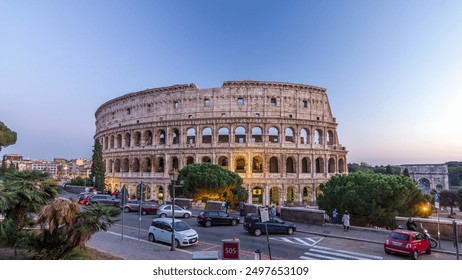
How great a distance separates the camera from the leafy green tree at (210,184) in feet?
109

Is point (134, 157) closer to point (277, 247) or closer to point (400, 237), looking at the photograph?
point (277, 247)

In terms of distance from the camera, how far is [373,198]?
2547 cm

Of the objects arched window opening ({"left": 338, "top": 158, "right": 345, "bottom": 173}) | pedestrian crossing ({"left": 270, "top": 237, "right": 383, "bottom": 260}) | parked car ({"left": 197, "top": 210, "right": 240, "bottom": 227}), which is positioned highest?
arched window opening ({"left": 338, "top": 158, "right": 345, "bottom": 173})

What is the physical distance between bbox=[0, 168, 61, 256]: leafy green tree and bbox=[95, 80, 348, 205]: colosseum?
115ft

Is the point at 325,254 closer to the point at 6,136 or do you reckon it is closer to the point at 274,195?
the point at 274,195

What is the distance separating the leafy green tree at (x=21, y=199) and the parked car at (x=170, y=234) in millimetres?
6126

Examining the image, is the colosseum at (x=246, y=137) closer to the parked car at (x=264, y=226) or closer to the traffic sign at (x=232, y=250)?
the parked car at (x=264, y=226)

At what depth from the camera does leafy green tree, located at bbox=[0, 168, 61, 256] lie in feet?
32.4

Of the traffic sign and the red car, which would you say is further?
the red car

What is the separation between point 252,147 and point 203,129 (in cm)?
875

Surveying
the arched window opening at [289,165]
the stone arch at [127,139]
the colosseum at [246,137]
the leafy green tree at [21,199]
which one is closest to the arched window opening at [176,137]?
A: the colosseum at [246,137]

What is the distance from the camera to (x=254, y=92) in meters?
46.6

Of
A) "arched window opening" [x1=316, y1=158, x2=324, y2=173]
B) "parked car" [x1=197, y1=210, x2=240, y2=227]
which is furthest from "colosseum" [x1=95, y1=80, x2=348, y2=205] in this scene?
"parked car" [x1=197, y1=210, x2=240, y2=227]

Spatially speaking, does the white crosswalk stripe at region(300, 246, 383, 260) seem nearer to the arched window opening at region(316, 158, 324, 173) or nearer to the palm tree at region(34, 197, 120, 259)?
the palm tree at region(34, 197, 120, 259)
